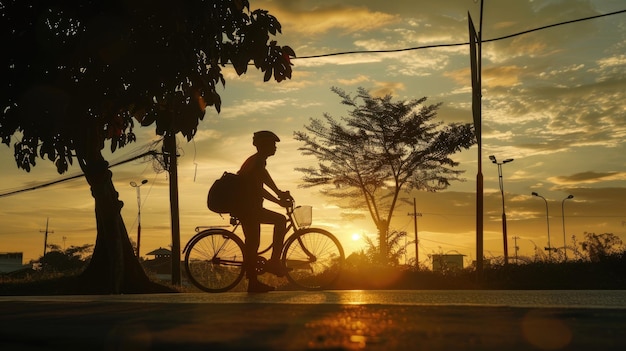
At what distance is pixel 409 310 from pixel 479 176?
17.5 meters

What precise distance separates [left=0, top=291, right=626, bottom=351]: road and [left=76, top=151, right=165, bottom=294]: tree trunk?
49.2 feet

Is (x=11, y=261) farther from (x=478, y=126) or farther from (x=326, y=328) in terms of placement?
(x=326, y=328)

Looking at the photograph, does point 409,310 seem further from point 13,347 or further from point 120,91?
point 120,91

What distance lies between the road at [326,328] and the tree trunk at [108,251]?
590 inches

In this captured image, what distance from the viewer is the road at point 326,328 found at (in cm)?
265

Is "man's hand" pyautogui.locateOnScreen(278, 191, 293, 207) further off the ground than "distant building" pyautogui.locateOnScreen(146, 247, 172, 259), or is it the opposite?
"distant building" pyautogui.locateOnScreen(146, 247, 172, 259)

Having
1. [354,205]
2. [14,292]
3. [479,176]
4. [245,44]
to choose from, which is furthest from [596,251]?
[14,292]

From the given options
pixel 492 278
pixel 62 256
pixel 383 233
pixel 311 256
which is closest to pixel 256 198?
pixel 311 256

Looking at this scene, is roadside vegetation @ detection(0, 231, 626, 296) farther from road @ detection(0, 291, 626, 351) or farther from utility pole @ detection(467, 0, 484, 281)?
road @ detection(0, 291, 626, 351)

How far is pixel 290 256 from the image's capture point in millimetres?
10062

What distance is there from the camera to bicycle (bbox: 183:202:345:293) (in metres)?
10.0

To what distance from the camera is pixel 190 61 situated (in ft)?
35.7

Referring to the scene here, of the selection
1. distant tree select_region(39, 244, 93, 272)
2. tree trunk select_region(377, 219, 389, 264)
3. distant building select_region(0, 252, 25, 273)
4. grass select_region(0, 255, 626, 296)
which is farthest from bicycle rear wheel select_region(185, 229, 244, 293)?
distant building select_region(0, 252, 25, 273)

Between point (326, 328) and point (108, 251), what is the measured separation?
17265 millimetres
